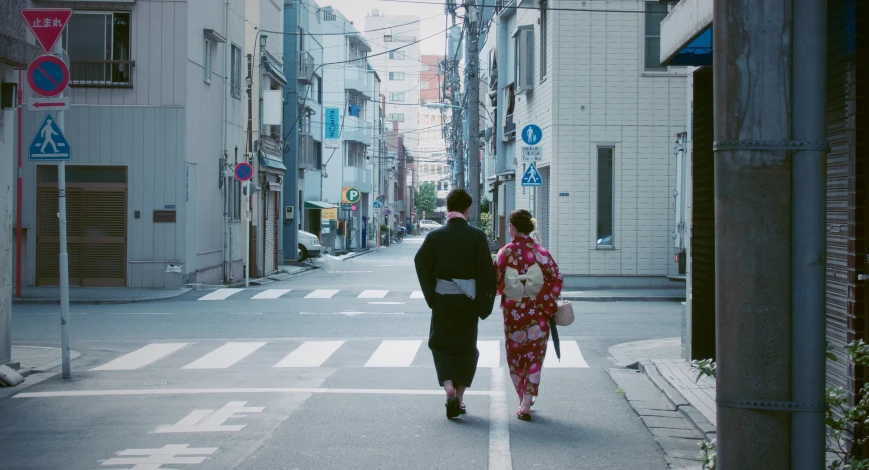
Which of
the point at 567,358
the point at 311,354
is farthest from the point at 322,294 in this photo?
the point at 567,358

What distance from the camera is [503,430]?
25.7 feet

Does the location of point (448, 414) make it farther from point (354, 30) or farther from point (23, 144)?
point (354, 30)

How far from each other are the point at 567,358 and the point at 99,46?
1621 centimetres

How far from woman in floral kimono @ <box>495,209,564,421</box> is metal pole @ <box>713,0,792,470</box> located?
5.10 m

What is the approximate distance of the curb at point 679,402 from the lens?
7586 millimetres

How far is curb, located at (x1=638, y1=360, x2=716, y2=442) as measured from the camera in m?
7.59

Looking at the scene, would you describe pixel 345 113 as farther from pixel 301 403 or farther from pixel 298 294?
pixel 301 403

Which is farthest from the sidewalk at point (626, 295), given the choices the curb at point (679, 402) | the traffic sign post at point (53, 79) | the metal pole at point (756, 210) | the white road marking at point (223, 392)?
the metal pole at point (756, 210)

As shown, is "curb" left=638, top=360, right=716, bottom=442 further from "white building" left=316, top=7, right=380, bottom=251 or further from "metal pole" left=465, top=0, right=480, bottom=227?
"white building" left=316, top=7, right=380, bottom=251

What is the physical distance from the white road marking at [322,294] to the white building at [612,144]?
536 centimetres

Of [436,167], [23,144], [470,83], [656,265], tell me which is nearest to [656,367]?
[656,265]

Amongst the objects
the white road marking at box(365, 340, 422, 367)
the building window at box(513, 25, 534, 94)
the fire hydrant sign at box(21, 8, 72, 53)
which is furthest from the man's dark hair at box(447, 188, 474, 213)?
the building window at box(513, 25, 534, 94)

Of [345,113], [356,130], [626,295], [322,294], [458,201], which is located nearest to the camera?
[458,201]

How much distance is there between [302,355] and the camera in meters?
12.5
